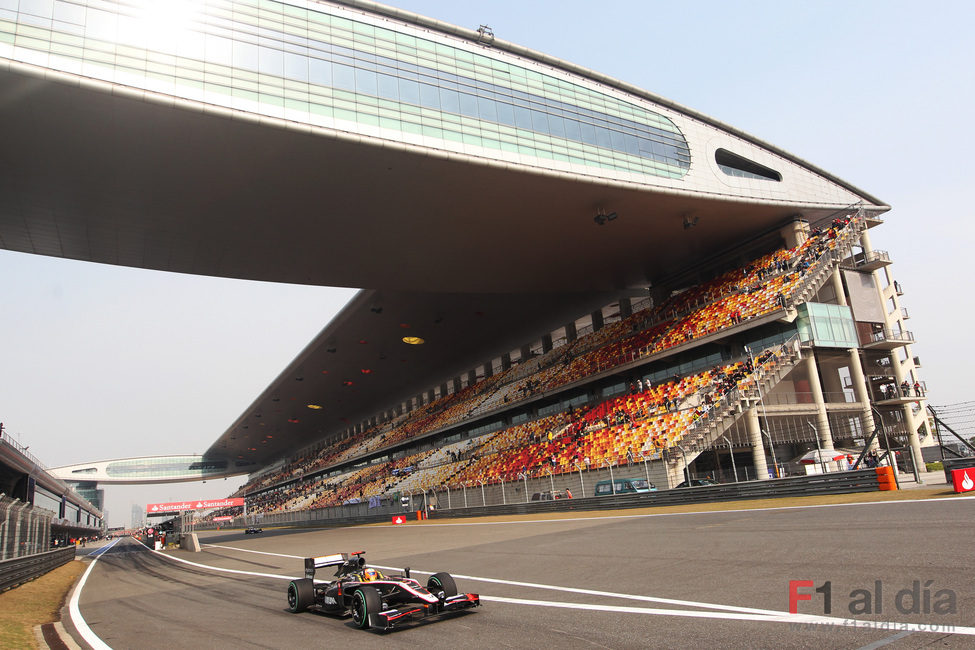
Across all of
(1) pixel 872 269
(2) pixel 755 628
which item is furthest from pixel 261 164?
(1) pixel 872 269

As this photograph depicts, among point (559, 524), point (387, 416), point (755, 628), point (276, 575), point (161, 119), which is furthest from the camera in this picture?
point (387, 416)

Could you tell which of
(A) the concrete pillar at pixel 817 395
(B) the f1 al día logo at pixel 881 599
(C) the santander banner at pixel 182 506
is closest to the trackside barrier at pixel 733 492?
(A) the concrete pillar at pixel 817 395

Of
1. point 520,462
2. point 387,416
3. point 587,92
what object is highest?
point 587,92

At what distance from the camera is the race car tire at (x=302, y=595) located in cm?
825

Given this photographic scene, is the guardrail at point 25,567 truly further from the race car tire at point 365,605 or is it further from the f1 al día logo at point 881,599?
the f1 al día logo at point 881,599

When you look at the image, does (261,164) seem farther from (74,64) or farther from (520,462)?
(520,462)

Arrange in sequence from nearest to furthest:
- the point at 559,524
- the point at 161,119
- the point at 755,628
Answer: the point at 755,628, the point at 161,119, the point at 559,524

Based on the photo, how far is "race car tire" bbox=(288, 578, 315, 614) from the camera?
8250 millimetres

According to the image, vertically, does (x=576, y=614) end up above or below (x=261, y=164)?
below

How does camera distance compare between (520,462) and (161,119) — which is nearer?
(161,119)

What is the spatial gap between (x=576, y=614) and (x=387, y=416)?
7480 cm

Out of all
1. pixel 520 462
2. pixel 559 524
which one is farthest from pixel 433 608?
pixel 520 462

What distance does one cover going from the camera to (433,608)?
6555 mm

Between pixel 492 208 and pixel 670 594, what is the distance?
19.9 m
